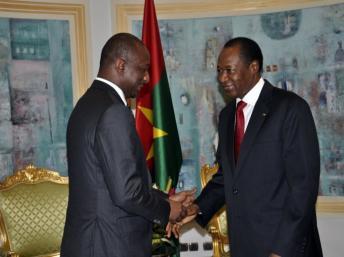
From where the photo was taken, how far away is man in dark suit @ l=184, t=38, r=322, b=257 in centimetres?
230

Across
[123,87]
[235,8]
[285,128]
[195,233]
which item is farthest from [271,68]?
[123,87]

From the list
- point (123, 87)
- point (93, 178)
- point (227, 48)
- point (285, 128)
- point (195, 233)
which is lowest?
point (195, 233)

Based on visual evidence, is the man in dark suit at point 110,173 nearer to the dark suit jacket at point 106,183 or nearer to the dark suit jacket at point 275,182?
the dark suit jacket at point 106,183

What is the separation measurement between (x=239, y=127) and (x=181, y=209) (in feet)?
1.75

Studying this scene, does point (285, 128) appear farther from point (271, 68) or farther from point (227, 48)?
point (271, 68)

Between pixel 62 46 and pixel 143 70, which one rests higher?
pixel 62 46

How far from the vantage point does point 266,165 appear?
2.42 m

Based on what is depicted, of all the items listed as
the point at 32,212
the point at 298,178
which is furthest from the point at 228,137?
the point at 32,212

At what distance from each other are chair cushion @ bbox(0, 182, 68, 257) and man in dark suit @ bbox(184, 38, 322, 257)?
1781 mm

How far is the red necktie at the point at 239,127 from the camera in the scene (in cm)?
260

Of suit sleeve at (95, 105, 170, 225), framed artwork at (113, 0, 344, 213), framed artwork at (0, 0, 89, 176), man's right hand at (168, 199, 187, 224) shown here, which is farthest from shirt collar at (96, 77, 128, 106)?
framed artwork at (113, 0, 344, 213)

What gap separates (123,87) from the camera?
228 cm

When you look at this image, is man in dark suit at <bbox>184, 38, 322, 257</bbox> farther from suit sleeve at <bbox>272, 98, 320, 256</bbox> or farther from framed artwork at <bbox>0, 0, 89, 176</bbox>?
framed artwork at <bbox>0, 0, 89, 176</bbox>

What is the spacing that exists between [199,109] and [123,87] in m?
2.49
